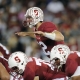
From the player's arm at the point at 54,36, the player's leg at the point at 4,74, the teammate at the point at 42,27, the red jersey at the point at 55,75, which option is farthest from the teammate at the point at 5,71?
the player's arm at the point at 54,36

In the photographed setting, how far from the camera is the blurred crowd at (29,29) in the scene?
8.36 meters

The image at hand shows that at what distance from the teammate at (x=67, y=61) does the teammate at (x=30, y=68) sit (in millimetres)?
115

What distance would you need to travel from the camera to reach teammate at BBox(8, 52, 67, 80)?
428cm

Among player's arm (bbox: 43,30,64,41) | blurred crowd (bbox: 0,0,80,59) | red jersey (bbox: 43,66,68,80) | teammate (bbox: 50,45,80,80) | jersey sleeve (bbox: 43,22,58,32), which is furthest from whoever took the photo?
blurred crowd (bbox: 0,0,80,59)

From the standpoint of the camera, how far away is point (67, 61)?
4285 mm

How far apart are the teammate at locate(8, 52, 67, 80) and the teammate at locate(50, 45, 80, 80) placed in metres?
0.12

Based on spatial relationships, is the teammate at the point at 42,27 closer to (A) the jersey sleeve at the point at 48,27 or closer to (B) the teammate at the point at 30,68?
(A) the jersey sleeve at the point at 48,27

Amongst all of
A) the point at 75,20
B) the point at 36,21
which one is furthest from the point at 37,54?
the point at 36,21

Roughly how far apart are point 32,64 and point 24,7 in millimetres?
5514

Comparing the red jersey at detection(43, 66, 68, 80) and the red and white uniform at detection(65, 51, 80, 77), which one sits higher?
the red and white uniform at detection(65, 51, 80, 77)

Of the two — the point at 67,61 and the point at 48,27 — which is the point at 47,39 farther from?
the point at 67,61

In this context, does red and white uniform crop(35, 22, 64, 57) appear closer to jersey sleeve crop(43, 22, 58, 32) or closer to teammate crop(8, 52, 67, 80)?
jersey sleeve crop(43, 22, 58, 32)

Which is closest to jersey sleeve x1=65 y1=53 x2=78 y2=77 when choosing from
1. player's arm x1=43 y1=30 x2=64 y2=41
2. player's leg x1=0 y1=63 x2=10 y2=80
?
player's arm x1=43 y1=30 x2=64 y2=41

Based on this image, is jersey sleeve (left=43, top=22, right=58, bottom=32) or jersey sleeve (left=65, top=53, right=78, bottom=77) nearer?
jersey sleeve (left=65, top=53, right=78, bottom=77)
